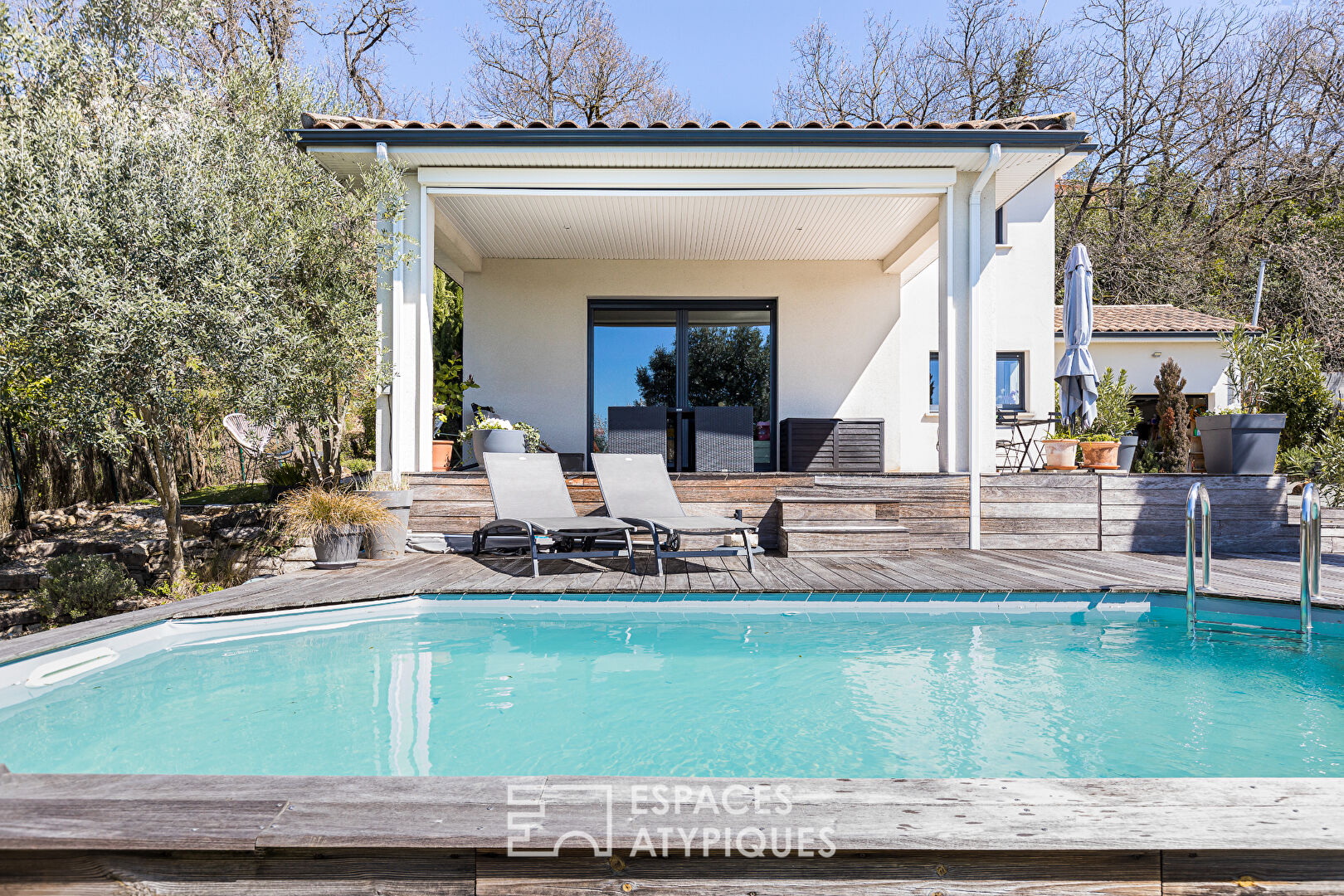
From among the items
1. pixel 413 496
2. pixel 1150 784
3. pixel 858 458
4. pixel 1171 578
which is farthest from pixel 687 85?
pixel 1150 784

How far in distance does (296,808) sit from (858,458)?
28.6 feet

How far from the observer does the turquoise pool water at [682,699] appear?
103 inches

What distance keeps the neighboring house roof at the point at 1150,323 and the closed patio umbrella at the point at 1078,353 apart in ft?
15.2

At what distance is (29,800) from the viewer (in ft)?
4.57

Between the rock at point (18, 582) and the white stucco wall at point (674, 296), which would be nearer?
the rock at point (18, 582)

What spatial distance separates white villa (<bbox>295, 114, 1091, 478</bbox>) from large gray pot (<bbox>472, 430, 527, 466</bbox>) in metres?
0.66

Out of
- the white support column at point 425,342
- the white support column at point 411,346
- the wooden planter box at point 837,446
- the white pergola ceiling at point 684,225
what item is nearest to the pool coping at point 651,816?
the white support column at point 411,346

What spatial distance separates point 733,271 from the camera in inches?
399

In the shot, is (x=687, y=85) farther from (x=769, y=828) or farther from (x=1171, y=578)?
(x=769, y=828)

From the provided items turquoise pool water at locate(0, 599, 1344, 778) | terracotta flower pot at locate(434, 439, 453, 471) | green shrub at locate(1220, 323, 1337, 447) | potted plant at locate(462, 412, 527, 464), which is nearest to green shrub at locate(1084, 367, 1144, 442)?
green shrub at locate(1220, 323, 1337, 447)

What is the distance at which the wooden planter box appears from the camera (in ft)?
31.0

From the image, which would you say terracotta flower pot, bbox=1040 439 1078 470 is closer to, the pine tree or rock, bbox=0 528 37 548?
the pine tree

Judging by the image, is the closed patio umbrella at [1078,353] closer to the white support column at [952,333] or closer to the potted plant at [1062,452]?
the potted plant at [1062,452]

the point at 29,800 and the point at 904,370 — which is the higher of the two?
the point at 904,370
